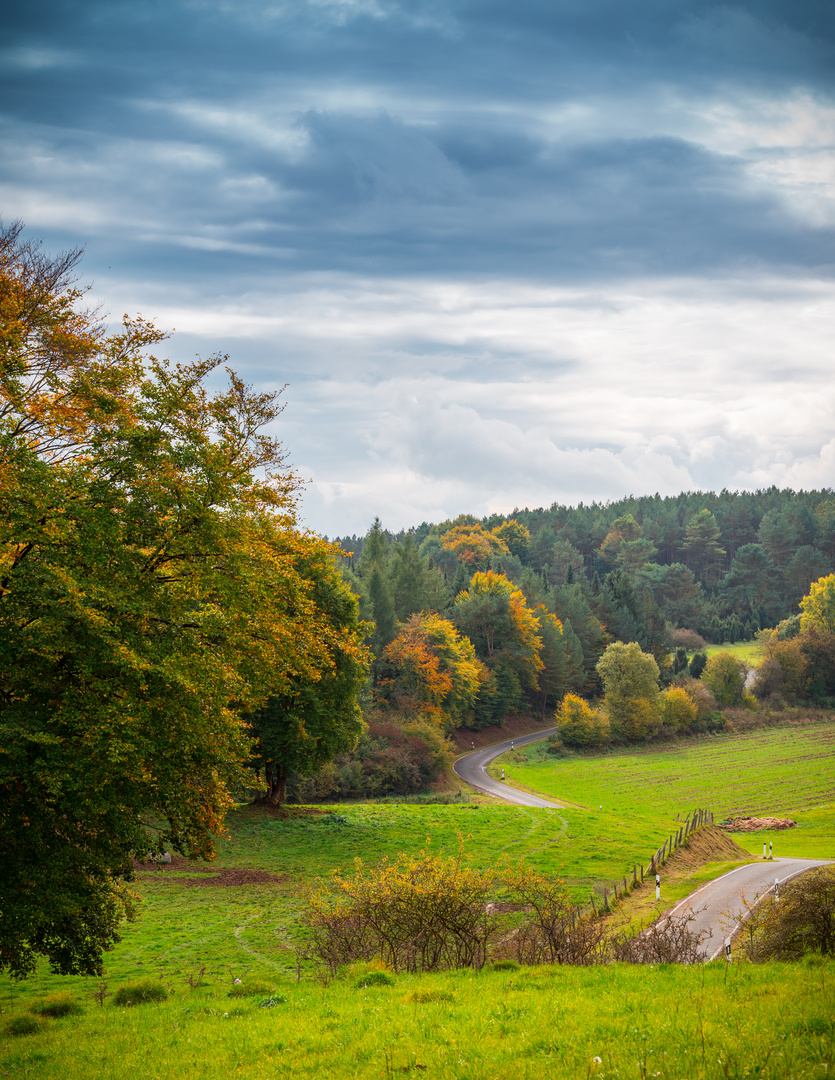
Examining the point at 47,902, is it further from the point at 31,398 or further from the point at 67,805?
the point at 31,398

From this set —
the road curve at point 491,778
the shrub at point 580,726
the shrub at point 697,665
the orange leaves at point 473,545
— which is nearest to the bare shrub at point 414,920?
the road curve at point 491,778

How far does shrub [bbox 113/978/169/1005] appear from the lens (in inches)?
558

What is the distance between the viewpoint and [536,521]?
185m

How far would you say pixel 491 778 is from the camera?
65.6 metres

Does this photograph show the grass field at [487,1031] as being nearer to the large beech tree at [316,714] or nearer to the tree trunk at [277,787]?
the large beech tree at [316,714]

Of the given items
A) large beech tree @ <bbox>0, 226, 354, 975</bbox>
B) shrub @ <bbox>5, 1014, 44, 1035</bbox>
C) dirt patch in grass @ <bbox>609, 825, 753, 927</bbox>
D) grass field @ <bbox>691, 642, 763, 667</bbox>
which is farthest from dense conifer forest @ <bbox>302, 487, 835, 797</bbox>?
shrub @ <bbox>5, 1014, 44, 1035</bbox>

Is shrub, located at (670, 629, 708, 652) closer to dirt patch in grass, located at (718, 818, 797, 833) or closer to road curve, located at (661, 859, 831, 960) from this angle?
dirt patch in grass, located at (718, 818, 797, 833)

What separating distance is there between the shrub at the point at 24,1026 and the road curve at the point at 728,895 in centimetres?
1577

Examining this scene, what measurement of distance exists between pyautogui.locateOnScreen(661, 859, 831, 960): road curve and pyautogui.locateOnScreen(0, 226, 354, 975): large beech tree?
48.3 ft

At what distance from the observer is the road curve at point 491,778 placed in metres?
54.3

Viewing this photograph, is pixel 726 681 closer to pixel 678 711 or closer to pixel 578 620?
pixel 678 711

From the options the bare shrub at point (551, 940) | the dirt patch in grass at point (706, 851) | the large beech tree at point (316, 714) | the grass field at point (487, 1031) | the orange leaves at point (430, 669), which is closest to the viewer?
the grass field at point (487, 1031)

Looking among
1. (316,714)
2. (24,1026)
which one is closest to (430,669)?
(316,714)

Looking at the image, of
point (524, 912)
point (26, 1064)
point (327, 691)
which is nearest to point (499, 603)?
point (327, 691)
